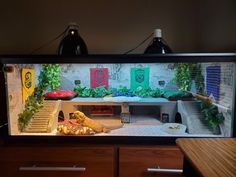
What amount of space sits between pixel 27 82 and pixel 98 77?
15.3 inches

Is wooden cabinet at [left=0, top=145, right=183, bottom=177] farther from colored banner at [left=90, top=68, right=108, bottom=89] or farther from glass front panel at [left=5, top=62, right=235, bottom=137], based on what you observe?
colored banner at [left=90, top=68, right=108, bottom=89]

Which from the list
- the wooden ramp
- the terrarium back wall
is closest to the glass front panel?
the wooden ramp

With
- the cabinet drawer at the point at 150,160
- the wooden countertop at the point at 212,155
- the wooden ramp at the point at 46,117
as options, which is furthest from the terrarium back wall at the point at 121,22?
the wooden countertop at the point at 212,155

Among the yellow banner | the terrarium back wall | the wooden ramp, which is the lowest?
the wooden ramp

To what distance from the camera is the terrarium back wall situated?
1407 millimetres

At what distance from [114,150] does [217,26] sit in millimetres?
1080

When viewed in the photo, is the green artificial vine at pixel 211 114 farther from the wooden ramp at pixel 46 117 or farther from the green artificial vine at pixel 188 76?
the wooden ramp at pixel 46 117

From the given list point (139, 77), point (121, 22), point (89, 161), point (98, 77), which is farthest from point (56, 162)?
point (121, 22)

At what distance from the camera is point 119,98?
116 cm

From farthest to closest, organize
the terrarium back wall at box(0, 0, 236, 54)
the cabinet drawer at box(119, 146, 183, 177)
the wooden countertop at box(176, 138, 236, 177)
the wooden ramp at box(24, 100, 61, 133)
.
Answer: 1. the terrarium back wall at box(0, 0, 236, 54)
2. the wooden ramp at box(24, 100, 61, 133)
3. the cabinet drawer at box(119, 146, 183, 177)
4. the wooden countertop at box(176, 138, 236, 177)

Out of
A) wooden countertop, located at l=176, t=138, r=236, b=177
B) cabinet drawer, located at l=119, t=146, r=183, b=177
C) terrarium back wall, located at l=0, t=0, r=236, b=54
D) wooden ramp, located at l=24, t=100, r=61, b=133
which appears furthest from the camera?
terrarium back wall, located at l=0, t=0, r=236, b=54

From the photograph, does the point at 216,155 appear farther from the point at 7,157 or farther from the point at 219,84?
the point at 7,157

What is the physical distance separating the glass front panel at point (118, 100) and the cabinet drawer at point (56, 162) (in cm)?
10

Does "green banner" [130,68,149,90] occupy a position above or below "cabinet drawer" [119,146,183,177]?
above
